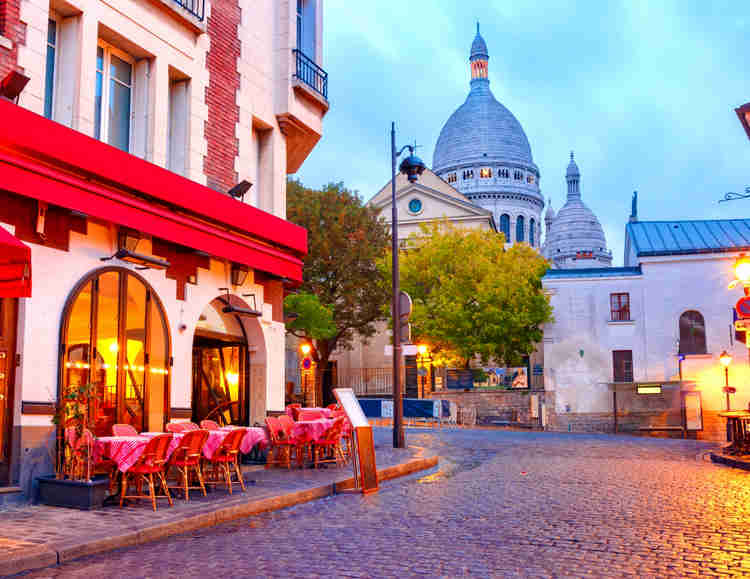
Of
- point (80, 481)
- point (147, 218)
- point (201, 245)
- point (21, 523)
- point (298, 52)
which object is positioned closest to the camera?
point (21, 523)

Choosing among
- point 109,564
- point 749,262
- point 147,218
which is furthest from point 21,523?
point 749,262

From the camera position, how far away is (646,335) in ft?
123

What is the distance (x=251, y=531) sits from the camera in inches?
329

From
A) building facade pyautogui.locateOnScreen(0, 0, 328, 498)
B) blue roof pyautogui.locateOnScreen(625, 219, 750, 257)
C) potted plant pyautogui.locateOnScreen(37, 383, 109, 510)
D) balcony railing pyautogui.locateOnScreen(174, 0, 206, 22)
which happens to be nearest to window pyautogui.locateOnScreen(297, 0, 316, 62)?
building facade pyautogui.locateOnScreen(0, 0, 328, 498)

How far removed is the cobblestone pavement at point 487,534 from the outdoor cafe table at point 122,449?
4.76ft

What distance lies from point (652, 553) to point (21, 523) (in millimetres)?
6216

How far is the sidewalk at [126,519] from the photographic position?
6.99 meters

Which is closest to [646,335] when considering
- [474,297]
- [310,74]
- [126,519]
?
[474,297]

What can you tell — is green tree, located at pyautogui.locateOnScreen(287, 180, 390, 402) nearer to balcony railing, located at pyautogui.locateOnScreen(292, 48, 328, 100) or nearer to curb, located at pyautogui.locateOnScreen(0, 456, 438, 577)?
balcony railing, located at pyautogui.locateOnScreen(292, 48, 328, 100)

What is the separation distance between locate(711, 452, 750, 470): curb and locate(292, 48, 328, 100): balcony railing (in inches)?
445

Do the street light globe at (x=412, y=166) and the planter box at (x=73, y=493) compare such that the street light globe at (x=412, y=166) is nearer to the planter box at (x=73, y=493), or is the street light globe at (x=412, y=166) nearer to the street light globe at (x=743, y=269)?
the street light globe at (x=743, y=269)

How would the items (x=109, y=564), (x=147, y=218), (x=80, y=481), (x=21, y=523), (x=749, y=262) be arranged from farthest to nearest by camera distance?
1. (x=749, y=262)
2. (x=147, y=218)
3. (x=80, y=481)
4. (x=21, y=523)
5. (x=109, y=564)

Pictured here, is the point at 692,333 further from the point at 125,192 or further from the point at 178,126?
the point at 125,192

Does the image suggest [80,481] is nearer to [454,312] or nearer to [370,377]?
[454,312]
